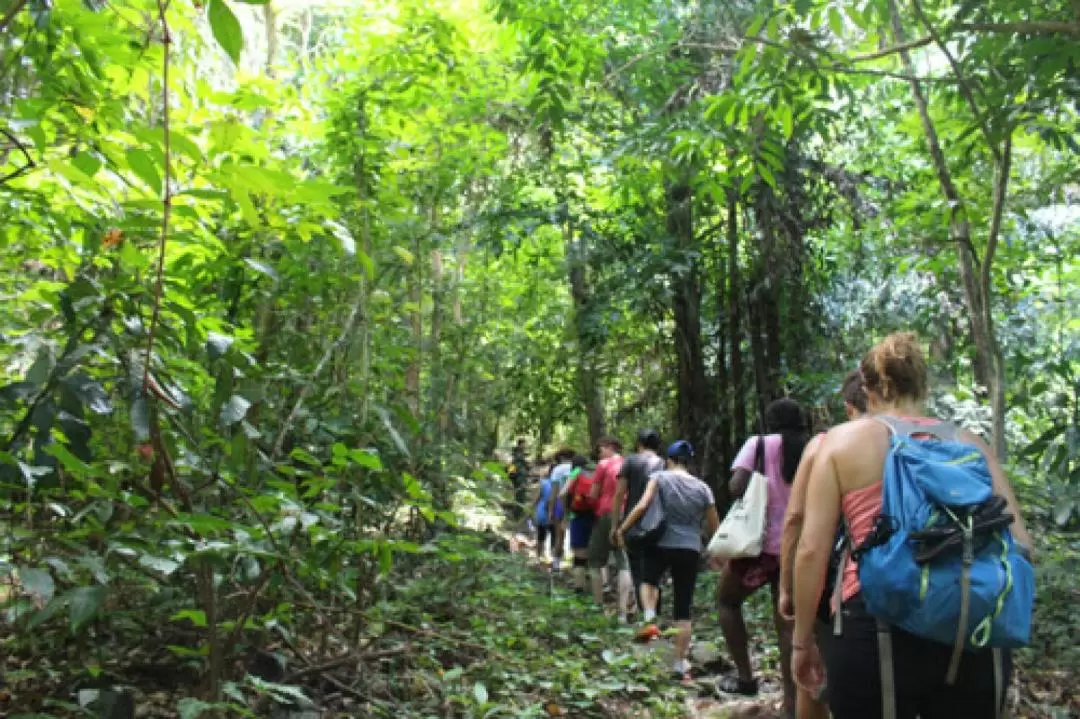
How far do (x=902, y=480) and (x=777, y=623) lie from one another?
2754mm

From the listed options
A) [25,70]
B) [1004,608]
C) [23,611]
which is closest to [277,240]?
[25,70]

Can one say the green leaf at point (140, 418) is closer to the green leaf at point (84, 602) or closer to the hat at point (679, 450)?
the green leaf at point (84, 602)

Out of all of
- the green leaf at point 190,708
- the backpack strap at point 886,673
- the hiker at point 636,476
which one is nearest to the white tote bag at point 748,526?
the backpack strap at point 886,673

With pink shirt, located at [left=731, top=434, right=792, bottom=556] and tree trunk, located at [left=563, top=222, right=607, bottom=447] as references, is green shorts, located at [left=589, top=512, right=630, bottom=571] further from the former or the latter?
pink shirt, located at [left=731, top=434, right=792, bottom=556]

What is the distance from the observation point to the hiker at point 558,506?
42.5 ft

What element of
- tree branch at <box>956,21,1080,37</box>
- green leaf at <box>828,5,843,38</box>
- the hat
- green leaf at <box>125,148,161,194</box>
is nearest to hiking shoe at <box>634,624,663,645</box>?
the hat

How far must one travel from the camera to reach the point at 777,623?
5164 millimetres

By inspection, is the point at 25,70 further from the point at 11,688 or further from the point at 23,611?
the point at 11,688

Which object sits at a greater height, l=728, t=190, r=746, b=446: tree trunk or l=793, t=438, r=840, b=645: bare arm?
l=728, t=190, r=746, b=446: tree trunk

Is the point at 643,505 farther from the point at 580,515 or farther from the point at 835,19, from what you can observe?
the point at 835,19

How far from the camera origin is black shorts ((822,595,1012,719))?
Result: 263cm

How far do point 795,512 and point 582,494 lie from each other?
7218 millimetres

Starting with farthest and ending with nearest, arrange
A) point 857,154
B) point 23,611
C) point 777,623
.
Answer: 1. point 857,154
2. point 777,623
3. point 23,611

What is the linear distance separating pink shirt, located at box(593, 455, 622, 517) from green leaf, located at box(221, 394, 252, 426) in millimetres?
7234
